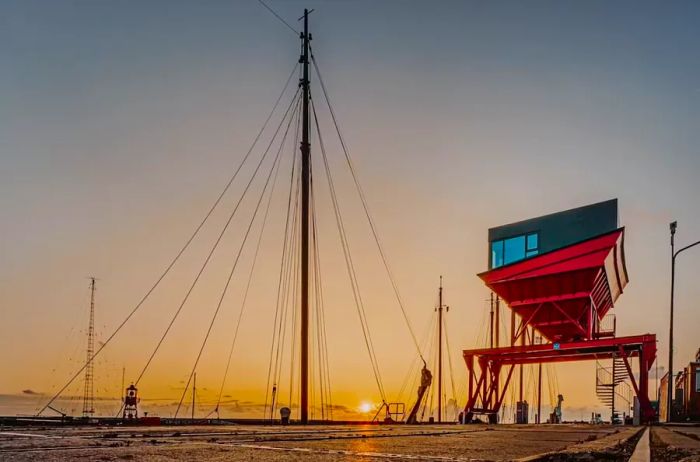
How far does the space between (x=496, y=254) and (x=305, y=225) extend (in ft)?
72.1

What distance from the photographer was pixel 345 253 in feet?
84.8

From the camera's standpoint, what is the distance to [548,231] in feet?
126

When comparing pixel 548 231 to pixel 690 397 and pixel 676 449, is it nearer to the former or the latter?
pixel 690 397

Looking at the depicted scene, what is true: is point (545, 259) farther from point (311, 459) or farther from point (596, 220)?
point (311, 459)

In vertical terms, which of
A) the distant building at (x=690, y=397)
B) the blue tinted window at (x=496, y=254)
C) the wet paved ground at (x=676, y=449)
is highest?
the blue tinted window at (x=496, y=254)

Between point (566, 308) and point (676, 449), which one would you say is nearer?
point (676, 449)

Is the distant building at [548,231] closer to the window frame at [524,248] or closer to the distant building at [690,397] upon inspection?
the window frame at [524,248]

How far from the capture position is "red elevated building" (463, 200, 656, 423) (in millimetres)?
32562

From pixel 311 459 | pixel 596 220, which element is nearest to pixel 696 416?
pixel 596 220

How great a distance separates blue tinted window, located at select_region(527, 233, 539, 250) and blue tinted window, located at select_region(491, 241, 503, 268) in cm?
212

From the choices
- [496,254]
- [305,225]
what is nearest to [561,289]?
[496,254]

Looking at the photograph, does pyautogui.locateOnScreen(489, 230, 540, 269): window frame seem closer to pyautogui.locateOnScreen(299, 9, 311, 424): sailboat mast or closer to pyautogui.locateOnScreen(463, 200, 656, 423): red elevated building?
pyautogui.locateOnScreen(463, 200, 656, 423): red elevated building

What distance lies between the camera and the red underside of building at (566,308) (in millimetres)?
31234

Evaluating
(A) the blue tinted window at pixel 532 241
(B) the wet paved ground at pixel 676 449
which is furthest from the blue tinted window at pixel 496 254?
(B) the wet paved ground at pixel 676 449
